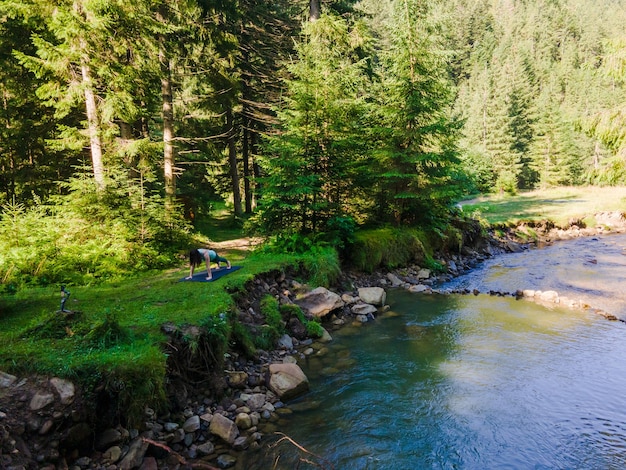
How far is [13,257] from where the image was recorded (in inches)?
355

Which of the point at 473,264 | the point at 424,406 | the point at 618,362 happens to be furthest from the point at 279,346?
the point at 473,264

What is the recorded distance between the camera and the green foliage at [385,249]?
1365 cm

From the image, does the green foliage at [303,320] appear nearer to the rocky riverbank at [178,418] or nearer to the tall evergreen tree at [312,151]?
the rocky riverbank at [178,418]

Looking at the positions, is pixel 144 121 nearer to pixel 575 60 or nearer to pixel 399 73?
pixel 399 73

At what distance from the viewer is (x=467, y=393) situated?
6445 millimetres

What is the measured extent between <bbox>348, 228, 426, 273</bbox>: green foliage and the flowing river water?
301 cm

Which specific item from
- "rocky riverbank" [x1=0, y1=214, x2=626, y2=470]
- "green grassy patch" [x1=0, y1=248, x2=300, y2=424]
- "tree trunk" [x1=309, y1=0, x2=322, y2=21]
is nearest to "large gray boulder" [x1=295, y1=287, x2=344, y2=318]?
"rocky riverbank" [x1=0, y1=214, x2=626, y2=470]

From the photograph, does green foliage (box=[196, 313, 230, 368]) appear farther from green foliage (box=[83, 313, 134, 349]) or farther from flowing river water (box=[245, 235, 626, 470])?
flowing river water (box=[245, 235, 626, 470])

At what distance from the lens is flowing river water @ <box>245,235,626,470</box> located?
503cm

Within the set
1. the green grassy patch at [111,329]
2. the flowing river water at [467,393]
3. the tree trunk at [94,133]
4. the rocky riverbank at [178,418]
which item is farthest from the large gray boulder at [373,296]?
the tree trunk at [94,133]

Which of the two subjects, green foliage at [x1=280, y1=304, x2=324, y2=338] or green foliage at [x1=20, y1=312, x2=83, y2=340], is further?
green foliage at [x1=280, y1=304, x2=324, y2=338]

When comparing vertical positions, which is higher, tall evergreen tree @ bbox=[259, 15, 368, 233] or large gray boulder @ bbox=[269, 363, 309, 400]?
tall evergreen tree @ bbox=[259, 15, 368, 233]

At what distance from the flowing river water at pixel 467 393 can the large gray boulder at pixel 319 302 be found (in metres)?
0.74

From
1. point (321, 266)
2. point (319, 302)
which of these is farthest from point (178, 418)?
point (321, 266)
